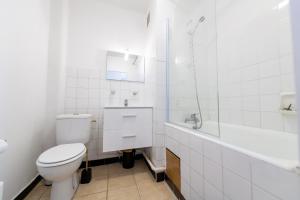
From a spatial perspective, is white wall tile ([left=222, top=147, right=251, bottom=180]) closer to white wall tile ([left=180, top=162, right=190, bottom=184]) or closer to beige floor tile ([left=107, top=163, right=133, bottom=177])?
white wall tile ([left=180, top=162, right=190, bottom=184])

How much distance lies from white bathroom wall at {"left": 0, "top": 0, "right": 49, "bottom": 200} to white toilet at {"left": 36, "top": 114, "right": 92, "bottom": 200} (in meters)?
0.22

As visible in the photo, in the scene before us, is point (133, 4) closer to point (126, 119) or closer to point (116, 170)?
point (126, 119)

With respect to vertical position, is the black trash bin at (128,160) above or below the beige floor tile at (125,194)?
above

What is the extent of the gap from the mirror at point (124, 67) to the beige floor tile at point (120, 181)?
50.8 inches

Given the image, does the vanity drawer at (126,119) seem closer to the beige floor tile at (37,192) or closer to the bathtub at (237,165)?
the bathtub at (237,165)

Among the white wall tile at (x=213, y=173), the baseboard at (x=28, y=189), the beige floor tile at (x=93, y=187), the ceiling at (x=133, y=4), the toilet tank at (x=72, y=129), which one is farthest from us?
the ceiling at (x=133, y=4)

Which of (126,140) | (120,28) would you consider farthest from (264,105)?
(120,28)

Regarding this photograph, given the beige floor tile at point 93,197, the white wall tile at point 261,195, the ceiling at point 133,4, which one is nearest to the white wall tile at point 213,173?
the white wall tile at point 261,195

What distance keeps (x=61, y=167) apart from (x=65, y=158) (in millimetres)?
62

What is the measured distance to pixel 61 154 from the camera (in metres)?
1.07

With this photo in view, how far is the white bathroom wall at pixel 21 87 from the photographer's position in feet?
3.09

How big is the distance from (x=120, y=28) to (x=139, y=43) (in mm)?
356

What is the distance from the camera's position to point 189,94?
1533 millimetres

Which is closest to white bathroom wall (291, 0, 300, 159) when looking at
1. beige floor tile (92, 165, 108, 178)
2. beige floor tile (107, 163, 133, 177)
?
beige floor tile (107, 163, 133, 177)
